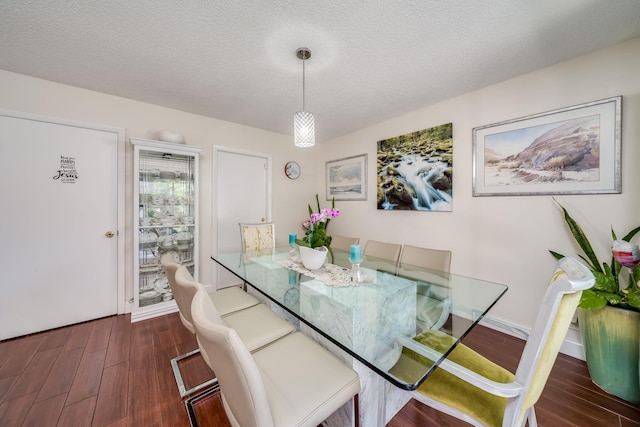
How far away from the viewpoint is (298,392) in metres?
0.94

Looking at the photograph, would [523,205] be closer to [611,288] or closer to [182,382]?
[611,288]

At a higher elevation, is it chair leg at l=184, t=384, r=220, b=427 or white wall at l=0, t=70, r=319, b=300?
white wall at l=0, t=70, r=319, b=300

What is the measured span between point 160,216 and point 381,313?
2740 mm

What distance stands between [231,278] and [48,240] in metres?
1.88

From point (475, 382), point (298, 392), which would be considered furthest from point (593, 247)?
point (298, 392)

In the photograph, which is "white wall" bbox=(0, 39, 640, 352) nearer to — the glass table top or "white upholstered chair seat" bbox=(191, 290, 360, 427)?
the glass table top

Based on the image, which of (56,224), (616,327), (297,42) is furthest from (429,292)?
(56,224)

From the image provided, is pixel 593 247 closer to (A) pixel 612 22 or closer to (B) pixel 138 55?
(A) pixel 612 22

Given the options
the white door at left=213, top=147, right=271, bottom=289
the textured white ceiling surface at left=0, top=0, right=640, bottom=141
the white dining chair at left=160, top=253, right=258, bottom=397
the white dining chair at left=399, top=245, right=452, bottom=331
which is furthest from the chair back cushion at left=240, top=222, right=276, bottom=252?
the white dining chair at left=399, top=245, right=452, bottom=331

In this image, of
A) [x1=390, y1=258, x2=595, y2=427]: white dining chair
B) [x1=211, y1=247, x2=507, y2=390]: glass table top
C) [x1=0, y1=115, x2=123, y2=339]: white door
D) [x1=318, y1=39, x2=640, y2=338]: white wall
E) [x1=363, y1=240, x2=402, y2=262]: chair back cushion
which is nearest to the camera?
[x1=390, y1=258, x2=595, y2=427]: white dining chair

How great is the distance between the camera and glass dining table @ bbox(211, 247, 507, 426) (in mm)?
958

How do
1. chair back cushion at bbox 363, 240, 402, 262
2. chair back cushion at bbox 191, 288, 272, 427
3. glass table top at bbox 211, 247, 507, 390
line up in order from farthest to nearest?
chair back cushion at bbox 363, 240, 402, 262, glass table top at bbox 211, 247, 507, 390, chair back cushion at bbox 191, 288, 272, 427

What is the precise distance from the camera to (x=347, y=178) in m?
3.76

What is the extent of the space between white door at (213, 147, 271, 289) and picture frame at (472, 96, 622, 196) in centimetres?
281
